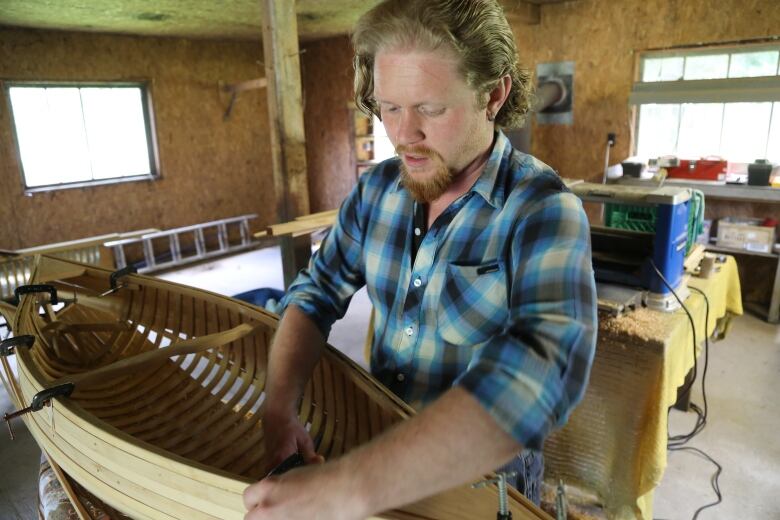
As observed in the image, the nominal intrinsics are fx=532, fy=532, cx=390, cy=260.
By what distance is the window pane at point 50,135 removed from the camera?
5883mm

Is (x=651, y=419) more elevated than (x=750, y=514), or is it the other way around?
(x=651, y=419)

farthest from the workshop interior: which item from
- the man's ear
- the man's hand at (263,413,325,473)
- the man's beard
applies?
the man's beard

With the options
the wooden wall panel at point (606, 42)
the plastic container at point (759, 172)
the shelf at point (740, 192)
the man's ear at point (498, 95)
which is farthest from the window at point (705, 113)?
the man's ear at point (498, 95)

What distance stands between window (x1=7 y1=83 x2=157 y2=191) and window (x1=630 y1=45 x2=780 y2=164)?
5768 millimetres

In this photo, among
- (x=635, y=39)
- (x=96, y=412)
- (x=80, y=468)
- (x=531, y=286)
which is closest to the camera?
(x=531, y=286)

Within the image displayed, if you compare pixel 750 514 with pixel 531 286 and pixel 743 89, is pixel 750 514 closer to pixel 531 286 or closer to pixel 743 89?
pixel 531 286

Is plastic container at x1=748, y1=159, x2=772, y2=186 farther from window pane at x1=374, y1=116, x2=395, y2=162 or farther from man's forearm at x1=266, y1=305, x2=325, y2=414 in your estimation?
window pane at x1=374, y1=116, x2=395, y2=162

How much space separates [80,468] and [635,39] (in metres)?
5.35

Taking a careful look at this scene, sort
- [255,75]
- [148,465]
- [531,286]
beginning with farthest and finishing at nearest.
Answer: [255,75] < [148,465] < [531,286]

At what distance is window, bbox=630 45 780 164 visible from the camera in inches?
173

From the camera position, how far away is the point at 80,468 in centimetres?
140

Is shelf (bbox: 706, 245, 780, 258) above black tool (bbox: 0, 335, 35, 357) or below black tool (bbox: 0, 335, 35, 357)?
below

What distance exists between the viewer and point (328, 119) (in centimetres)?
812

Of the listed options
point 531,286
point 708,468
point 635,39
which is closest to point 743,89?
point 635,39
